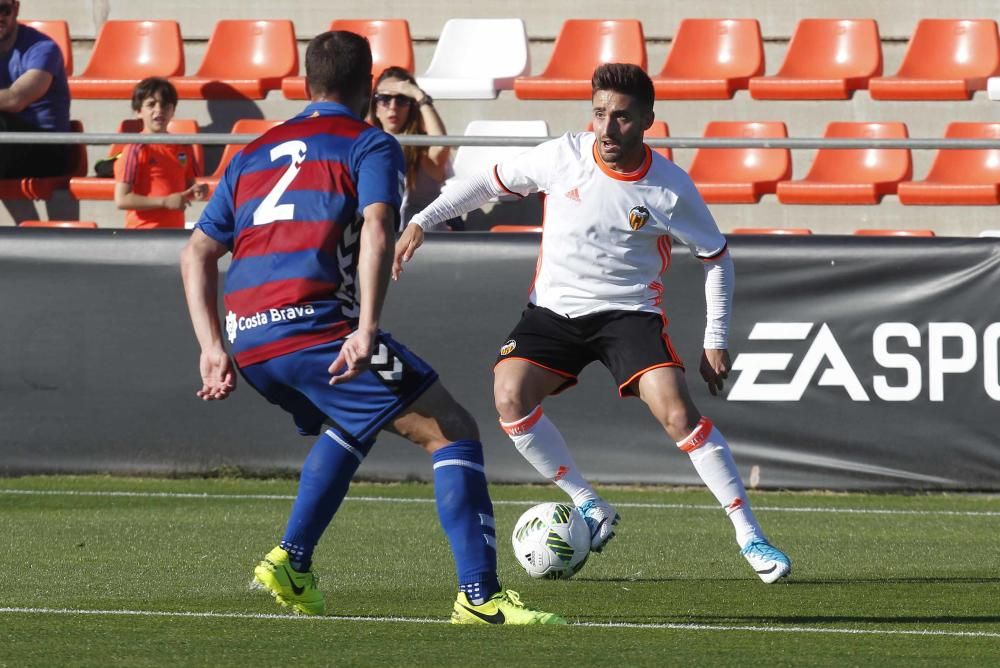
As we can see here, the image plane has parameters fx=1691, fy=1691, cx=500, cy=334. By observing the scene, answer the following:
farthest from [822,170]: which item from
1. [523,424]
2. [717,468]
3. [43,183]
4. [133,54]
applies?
[717,468]

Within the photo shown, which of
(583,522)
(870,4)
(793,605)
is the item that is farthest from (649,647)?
(870,4)

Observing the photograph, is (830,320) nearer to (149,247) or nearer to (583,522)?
(583,522)

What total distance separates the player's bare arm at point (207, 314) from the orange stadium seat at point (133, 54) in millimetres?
9370

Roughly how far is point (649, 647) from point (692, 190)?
7.63 feet

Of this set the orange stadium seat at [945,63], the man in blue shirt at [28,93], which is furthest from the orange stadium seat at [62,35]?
the orange stadium seat at [945,63]

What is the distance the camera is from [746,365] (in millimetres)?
9703

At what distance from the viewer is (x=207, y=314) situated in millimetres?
5168

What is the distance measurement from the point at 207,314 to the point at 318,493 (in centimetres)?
69

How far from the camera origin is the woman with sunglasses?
10.4 meters

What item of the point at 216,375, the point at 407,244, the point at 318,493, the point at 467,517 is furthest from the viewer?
the point at 407,244

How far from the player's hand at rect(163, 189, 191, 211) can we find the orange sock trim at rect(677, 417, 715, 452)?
5308mm

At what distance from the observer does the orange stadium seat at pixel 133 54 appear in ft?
47.5

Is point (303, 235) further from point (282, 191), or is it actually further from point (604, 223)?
point (604, 223)

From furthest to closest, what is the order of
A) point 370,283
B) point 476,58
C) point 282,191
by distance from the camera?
point 476,58, point 282,191, point 370,283
